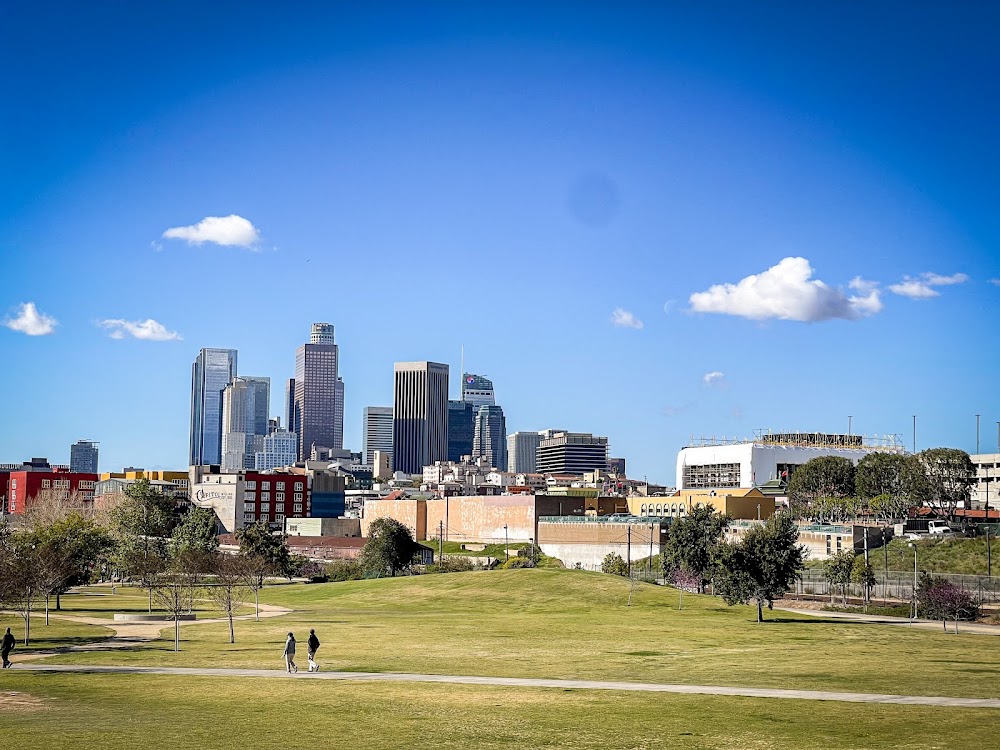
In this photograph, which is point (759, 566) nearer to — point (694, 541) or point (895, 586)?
point (694, 541)

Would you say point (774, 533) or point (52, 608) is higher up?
point (774, 533)

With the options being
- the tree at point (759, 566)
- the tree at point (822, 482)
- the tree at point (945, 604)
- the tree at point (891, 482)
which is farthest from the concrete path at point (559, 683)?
the tree at point (822, 482)

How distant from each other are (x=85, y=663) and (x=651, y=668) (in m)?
27.0

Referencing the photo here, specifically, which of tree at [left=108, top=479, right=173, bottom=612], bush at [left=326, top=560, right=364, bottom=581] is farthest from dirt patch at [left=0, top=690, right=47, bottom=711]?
bush at [left=326, top=560, right=364, bottom=581]

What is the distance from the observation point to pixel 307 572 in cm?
14988

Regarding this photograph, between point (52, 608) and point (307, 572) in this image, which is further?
point (307, 572)

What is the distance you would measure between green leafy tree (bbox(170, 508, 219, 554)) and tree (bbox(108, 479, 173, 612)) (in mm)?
2126

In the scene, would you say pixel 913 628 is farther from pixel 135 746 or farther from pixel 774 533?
pixel 135 746

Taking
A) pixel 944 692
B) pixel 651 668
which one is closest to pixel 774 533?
pixel 651 668

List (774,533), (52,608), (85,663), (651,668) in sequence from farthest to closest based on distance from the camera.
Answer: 1. (52,608)
2. (774,533)
3. (85,663)
4. (651,668)

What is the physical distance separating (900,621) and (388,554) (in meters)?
69.1

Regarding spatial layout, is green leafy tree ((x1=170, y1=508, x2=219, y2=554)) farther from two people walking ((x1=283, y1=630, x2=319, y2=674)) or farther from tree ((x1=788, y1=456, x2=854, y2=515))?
tree ((x1=788, y1=456, x2=854, y2=515))

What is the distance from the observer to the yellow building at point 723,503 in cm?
18125

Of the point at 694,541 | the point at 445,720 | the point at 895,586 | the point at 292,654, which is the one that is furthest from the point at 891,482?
the point at 445,720
